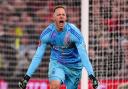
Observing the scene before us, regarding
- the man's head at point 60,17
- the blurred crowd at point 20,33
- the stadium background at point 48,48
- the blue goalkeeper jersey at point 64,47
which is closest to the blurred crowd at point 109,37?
the stadium background at point 48,48

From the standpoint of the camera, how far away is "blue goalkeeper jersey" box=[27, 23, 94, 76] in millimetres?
10359

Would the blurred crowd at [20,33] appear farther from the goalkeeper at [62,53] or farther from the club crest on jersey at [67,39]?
the club crest on jersey at [67,39]

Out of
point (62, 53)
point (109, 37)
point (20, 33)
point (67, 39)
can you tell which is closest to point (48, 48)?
point (20, 33)

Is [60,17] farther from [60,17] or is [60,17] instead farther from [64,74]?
[64,74]

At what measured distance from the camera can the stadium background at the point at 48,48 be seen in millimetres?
12844

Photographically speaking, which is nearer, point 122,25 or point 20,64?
point 122,25

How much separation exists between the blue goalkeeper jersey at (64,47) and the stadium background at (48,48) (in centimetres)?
221

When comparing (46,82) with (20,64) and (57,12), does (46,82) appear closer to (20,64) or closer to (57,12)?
Result: (20,64)

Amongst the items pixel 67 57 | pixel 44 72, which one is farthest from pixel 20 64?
pixel 67 57

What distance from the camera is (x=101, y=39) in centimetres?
1303

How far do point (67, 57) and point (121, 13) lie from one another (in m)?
2.80

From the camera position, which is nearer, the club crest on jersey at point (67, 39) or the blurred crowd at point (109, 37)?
the club crest on jersey at point (67, 39)

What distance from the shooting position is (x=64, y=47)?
10.5 m

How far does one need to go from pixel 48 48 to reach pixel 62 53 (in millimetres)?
4317
